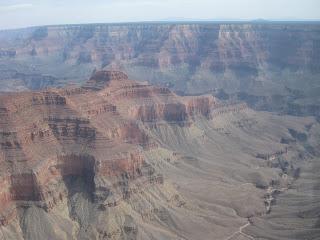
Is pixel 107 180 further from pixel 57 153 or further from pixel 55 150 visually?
pixel 55 150

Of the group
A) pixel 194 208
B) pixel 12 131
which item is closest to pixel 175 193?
pixel 194 208

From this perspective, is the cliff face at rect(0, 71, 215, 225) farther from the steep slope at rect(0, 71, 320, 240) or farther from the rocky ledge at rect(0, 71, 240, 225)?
the steep slope at rect(0, 71, 320, 240)

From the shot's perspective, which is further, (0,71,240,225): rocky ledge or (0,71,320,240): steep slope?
(0,71,240,225): rocky ledge

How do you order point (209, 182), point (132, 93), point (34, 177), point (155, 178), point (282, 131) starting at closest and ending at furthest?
point (34, 177) < point (155, 178) < point (209, 182) < point (132, 93) < point (282, 131)

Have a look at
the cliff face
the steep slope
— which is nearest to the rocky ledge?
the cliff face

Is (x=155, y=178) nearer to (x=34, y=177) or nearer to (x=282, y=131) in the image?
(x=34, y=177)

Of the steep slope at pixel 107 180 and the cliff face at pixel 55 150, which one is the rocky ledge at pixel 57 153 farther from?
the steep slope at pixel 107 180

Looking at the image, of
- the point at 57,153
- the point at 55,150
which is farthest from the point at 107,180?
the point at 55,150

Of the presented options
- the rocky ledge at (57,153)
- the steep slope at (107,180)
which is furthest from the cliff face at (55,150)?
the steep slope at (107,180)
